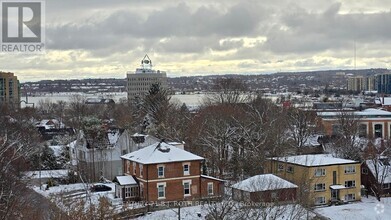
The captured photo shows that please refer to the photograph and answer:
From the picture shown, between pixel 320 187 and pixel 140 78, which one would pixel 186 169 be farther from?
pixel 140 78

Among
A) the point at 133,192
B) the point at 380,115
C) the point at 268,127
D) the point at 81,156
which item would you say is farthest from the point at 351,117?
the point at 133,192

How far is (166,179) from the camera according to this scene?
109 feet

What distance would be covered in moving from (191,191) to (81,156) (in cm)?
1446

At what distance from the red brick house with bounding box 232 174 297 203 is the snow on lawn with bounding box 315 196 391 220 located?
2780 mm

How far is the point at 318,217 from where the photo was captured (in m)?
29.6

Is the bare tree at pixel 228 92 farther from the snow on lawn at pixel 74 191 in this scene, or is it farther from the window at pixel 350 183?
the snow on lawn at pixel 74 191

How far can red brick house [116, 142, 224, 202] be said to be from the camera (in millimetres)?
33031

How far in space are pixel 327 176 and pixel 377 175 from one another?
3.94 metres

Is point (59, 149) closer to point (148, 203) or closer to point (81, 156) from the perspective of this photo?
point (81, 156)

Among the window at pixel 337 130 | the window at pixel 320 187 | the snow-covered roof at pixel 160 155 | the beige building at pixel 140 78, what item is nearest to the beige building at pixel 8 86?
the beige building at pixel 140 78

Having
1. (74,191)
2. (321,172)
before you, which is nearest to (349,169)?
(321,172)

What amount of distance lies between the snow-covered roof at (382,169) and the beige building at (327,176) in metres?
1.89

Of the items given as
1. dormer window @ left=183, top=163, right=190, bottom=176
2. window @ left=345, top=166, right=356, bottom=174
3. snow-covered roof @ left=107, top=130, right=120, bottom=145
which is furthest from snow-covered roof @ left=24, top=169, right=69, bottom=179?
window @ left=345, top=166, right=356, bottom=174

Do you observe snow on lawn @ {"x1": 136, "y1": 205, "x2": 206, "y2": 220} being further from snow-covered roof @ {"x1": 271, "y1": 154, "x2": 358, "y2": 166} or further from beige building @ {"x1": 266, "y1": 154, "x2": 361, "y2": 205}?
snow-covered roof @ {"x1": 271, "y1": 154, "x2": 358, "y2": 166}
